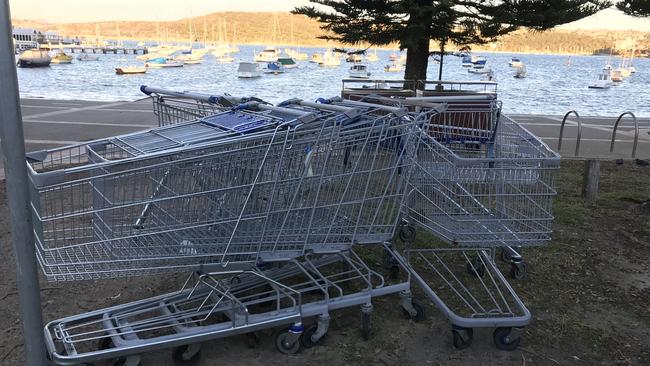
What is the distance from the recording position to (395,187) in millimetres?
3500

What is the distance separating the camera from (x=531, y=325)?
3.60 m

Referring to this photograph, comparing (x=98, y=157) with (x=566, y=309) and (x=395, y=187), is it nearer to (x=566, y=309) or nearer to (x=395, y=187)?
(x=395, y=187)

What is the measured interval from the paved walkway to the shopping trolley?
4902mm

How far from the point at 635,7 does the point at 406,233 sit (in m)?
6.52

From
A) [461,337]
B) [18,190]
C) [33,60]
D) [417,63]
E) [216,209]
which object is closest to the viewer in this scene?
[18,190]

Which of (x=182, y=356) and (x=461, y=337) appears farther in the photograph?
(x=461, y=337)

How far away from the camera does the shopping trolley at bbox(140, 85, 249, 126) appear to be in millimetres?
3762

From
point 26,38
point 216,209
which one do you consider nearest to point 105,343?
point 216,209

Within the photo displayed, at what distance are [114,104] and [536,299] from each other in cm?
1457

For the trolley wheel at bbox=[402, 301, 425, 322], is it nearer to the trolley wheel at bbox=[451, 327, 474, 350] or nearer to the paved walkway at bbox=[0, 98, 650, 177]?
the trolley wheel at bbox=[451, 327, 474, 350]

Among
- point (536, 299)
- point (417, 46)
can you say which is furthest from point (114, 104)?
point (536, 299)

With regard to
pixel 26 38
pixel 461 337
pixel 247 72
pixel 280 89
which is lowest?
pixel 280 89

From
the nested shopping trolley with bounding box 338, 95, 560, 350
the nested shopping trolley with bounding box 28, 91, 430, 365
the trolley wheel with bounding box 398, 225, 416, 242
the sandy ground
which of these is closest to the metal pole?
the nested shopping trolley with bounding box 28, 91, 430, 365

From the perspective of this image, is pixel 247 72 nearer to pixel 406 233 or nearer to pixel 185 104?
pixel 185 104
